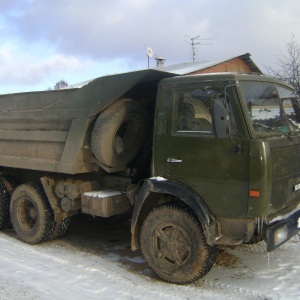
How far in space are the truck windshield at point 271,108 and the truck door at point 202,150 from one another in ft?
0.88

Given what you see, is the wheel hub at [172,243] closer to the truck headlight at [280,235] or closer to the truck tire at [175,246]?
the truck tire at [175,246]

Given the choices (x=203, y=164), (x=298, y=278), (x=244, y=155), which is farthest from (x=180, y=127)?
(x=298, y=278)

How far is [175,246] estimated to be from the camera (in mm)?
4566

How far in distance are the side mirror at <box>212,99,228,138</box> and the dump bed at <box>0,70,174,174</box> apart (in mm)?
1117

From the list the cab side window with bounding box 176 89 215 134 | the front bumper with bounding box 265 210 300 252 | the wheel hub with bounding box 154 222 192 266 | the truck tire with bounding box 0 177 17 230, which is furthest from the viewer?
the truck tire with bounding box 0 177 17 230

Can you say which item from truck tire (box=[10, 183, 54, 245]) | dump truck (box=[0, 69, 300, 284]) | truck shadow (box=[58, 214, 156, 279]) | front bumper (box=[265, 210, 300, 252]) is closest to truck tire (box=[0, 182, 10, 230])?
truck tire (box=[10, 183, 54, 245])

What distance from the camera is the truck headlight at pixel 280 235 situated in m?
4.26

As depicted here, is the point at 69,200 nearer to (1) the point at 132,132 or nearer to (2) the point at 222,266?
(1) the point at 132,132

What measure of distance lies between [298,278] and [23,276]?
3216 millimetres

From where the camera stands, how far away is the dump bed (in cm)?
515

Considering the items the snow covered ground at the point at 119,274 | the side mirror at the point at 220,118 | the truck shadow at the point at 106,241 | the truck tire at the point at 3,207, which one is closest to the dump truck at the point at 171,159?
the side mirror at the point at 220,118

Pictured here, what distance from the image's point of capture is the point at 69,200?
574 centimetres

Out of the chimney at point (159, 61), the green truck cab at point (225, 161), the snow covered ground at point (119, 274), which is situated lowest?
the snow covered ground at point (119, 274)

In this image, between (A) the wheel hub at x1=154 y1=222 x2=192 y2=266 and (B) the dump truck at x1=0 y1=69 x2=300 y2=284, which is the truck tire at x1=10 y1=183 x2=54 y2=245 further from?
(A) the wheel hub at x1=154 y1=222 x2=192 y2=266
